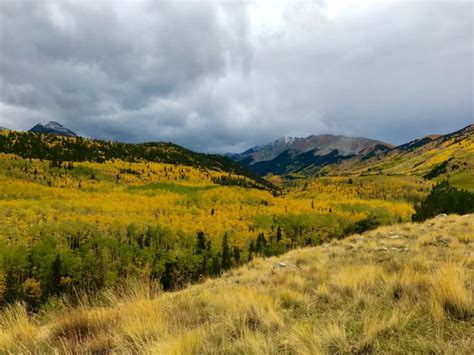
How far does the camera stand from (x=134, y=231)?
121438mm

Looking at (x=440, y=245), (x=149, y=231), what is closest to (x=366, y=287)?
(x=440, y=245)

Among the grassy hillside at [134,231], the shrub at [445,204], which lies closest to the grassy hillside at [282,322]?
the grassy hillside at [134,231]

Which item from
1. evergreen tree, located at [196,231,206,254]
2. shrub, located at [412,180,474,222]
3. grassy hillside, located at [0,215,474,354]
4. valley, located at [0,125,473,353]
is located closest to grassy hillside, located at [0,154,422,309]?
evergreen tree, located at [196,231,206,254]

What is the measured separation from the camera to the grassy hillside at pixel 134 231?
80.1 meters

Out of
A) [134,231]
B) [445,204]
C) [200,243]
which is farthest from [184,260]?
[445,204]

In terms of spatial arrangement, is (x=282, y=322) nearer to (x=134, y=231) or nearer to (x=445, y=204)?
(x=445, y=204)

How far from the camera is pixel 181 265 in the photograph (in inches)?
3898

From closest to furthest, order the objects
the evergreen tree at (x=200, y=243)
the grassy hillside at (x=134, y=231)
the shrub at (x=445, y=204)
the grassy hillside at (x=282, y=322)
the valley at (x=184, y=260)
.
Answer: the grassy hillside at (x=282, y=322) < the valley at (x=184, y=260) < the shrub at (x=445, y=204) < the grassy hillside at (x=134, y=231) < the evergreen tree at (x=200, y=243)

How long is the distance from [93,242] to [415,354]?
11640cm

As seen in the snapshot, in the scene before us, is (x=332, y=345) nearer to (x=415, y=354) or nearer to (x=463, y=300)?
(x=415, y=354)

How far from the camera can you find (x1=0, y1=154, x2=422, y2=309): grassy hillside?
80.1m

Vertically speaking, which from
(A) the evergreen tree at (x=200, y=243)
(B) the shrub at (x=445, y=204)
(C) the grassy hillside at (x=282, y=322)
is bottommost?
(A) the evergreen tree at (x=200, y=243)

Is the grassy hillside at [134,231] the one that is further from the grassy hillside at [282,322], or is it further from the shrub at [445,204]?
the shrub at [445,204]

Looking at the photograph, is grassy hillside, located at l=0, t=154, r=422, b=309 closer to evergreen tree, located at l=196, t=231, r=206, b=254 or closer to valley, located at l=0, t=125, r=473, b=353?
evergreen tree, located at l=196, t=231, r=206, b=254
